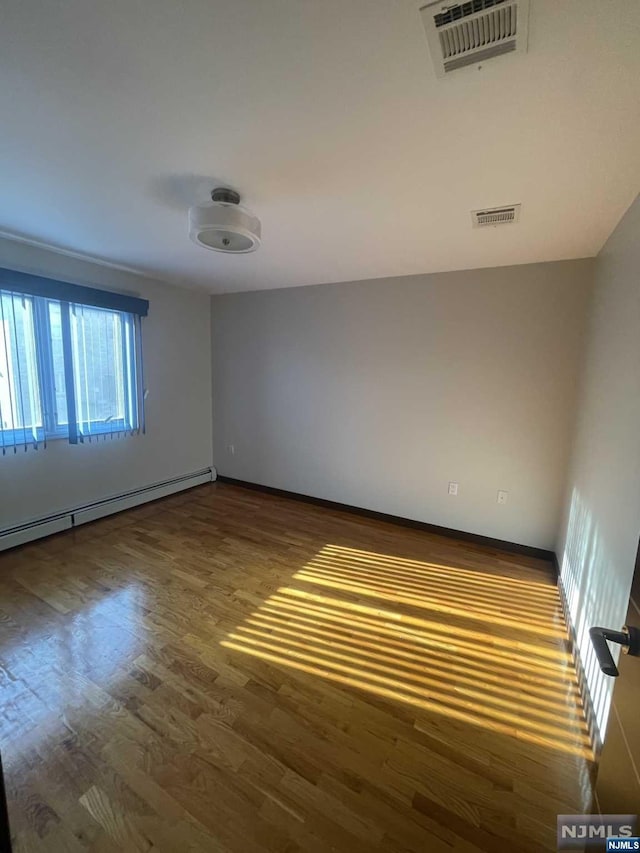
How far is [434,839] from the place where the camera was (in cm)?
106

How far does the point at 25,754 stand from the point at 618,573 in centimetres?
233

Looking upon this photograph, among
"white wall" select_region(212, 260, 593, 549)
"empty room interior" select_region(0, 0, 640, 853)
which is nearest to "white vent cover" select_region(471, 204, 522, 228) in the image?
"empty room interior" select_region(0, 0, 640, 853)

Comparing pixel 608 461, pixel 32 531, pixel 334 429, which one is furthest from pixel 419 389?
pixel 32 531

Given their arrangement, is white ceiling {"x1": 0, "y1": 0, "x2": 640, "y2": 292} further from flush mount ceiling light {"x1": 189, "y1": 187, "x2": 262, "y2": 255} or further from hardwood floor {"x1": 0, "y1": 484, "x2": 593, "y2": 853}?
hardwood floor {"x1": 0, "y1": 484, "x2": 593, "y2": 853}

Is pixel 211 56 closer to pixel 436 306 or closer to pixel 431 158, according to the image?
pixel 431 158

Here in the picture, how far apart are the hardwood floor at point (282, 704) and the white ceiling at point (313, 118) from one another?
228 centimetres

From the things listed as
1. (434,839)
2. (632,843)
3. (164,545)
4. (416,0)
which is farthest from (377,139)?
(164,545)

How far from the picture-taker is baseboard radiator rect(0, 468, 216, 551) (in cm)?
263

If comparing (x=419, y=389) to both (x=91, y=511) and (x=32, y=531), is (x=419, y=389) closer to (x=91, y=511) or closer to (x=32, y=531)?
(x=91, y=511)

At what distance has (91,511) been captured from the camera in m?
3.10

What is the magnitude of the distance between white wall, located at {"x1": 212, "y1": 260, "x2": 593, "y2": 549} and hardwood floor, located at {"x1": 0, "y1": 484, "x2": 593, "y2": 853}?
737 millimetres

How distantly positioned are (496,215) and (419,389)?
1466 mm

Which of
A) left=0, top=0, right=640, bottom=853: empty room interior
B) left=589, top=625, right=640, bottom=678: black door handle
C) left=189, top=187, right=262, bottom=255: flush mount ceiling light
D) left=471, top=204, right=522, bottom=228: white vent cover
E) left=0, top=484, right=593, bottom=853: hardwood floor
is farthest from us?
left=471, top=204, right=522, bottom=228: white vent cover

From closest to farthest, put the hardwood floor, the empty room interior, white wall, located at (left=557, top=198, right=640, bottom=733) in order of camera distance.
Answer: the empty room interior → the hardwood floor → white wall, located at (left=557, top=198, right=640, bottom=733)
